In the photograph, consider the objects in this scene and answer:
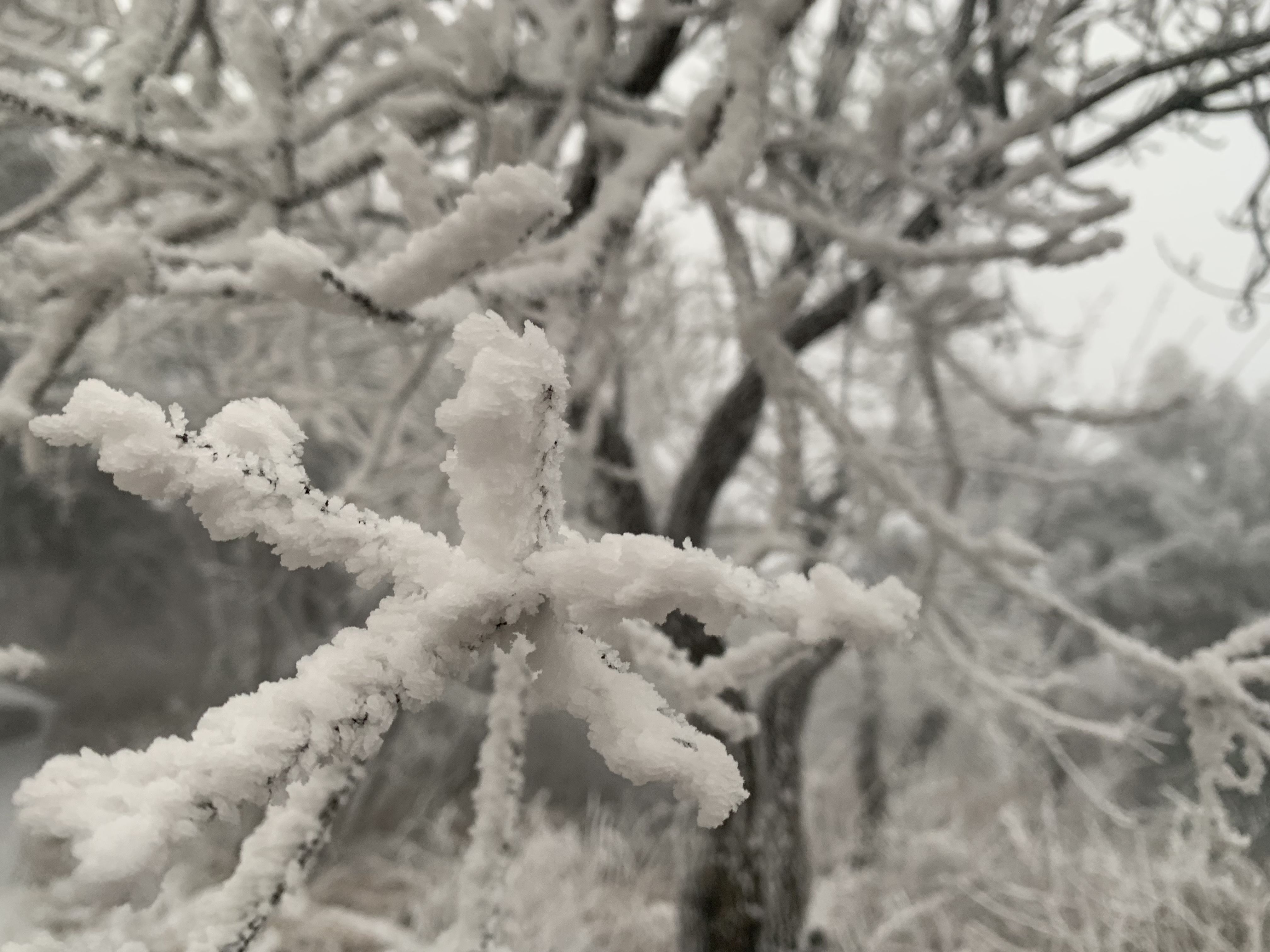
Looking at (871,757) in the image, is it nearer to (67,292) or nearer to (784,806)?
(784,806)

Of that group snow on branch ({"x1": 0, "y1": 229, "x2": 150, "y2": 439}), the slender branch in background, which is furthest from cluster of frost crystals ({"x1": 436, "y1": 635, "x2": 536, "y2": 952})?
snow on branch ({"x1": 0, "y1": 229, "x2": 150, "y2": 439})

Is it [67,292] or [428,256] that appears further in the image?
[67,292]

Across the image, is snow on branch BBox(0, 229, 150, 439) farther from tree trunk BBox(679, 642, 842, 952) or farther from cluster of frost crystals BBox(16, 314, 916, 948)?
tree trunk BBox(679, 642, 842, 952)

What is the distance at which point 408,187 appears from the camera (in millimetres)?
772

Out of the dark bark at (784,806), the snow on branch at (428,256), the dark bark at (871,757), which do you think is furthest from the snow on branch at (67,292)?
the dark bark at (871,757)

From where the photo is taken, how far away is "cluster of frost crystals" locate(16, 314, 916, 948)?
328 millimetres

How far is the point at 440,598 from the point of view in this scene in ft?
1.23

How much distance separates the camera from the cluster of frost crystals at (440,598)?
12.9 inches

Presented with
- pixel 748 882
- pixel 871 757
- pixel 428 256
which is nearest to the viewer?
pixel 428 256

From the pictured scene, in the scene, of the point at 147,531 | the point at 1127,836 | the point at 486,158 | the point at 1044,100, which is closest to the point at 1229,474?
the point at 1127,836

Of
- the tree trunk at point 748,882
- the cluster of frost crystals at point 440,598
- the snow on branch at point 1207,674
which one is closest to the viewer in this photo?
the cluster of frost crystals at point 440,598

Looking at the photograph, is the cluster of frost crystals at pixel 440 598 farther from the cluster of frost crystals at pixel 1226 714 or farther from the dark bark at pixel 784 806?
the dark bark at pixel 784 806

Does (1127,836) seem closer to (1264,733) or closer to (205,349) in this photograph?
(1264,733)

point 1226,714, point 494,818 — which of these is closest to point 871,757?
point 1226,714
